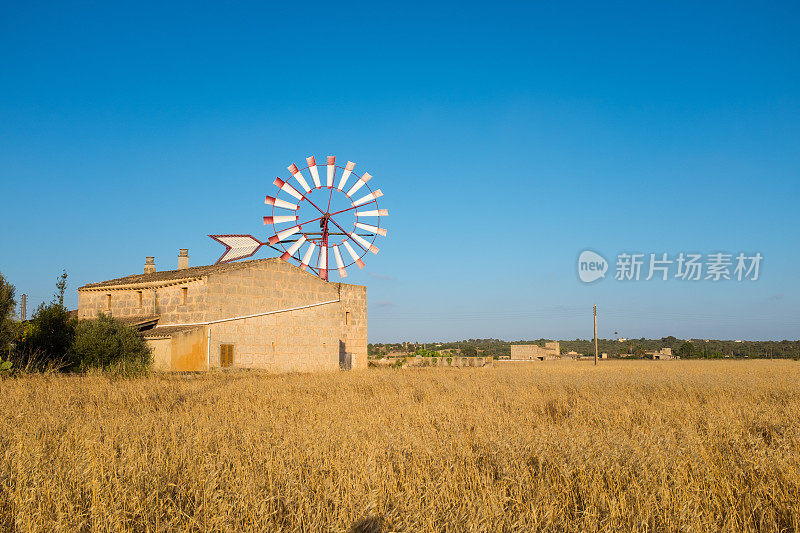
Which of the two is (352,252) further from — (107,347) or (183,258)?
(107,347)

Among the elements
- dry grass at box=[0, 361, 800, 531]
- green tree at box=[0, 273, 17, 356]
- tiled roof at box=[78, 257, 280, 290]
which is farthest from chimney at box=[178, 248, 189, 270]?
dry grass at box=[0, 361, 800, 531]

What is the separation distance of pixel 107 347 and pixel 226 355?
4.31m

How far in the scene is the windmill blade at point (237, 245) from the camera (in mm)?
28047

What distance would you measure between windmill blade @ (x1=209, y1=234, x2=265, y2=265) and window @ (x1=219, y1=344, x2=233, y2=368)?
19.9ft

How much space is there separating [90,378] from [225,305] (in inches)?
315

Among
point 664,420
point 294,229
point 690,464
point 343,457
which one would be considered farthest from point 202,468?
point 294,229

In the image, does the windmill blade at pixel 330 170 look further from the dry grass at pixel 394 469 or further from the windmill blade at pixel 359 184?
the dry grass at pixel 394 469

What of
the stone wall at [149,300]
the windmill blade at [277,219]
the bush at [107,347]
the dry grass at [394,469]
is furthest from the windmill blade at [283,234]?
the dry grass at [394,469]

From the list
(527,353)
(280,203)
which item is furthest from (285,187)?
(527,353)

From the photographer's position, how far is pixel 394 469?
6.13 metres

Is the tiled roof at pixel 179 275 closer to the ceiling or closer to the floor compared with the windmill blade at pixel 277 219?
closer to the floor

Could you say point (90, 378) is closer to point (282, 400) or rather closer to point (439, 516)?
point (282, 400)

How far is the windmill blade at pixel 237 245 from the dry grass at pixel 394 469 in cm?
1769

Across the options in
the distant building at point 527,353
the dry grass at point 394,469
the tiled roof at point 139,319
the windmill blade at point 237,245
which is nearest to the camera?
the dry grass at point 394,469
